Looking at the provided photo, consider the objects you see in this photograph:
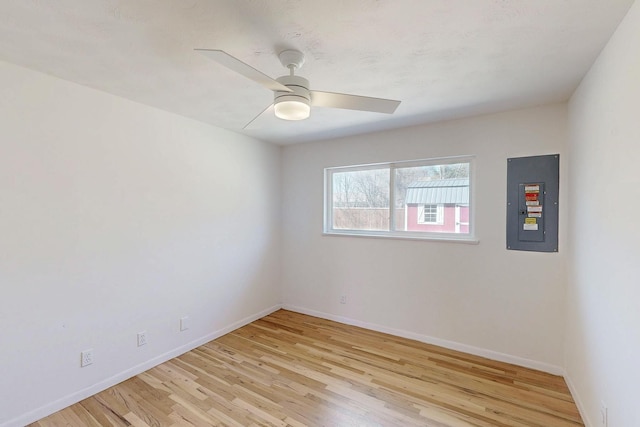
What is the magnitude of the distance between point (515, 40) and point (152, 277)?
3126 millimetres

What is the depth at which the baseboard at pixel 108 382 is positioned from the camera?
1856mm

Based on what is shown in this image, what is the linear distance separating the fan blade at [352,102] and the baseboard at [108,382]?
8.57ft

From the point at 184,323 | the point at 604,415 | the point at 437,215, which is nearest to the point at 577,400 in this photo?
the point at 604,415

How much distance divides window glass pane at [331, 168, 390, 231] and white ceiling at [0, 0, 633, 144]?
50.0 inches

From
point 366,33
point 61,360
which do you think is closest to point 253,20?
point 366,33

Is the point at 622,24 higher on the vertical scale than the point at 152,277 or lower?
higher

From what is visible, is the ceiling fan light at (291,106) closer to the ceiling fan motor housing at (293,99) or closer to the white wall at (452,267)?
the ceiling fan motor housing at (293,99)

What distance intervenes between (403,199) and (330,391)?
206cm

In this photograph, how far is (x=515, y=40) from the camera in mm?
1498

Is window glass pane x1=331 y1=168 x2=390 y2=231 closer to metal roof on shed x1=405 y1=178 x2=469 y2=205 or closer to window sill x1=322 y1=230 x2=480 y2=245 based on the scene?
window sill x1=322 y1=230 x2=480 y2=245

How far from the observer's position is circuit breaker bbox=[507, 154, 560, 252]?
2414 millimetres

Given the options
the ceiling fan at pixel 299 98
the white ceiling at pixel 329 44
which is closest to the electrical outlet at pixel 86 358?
the white ceiling at pixel 329 44

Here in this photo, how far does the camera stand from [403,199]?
128 inches

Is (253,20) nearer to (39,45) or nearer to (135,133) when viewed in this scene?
(39,45)
